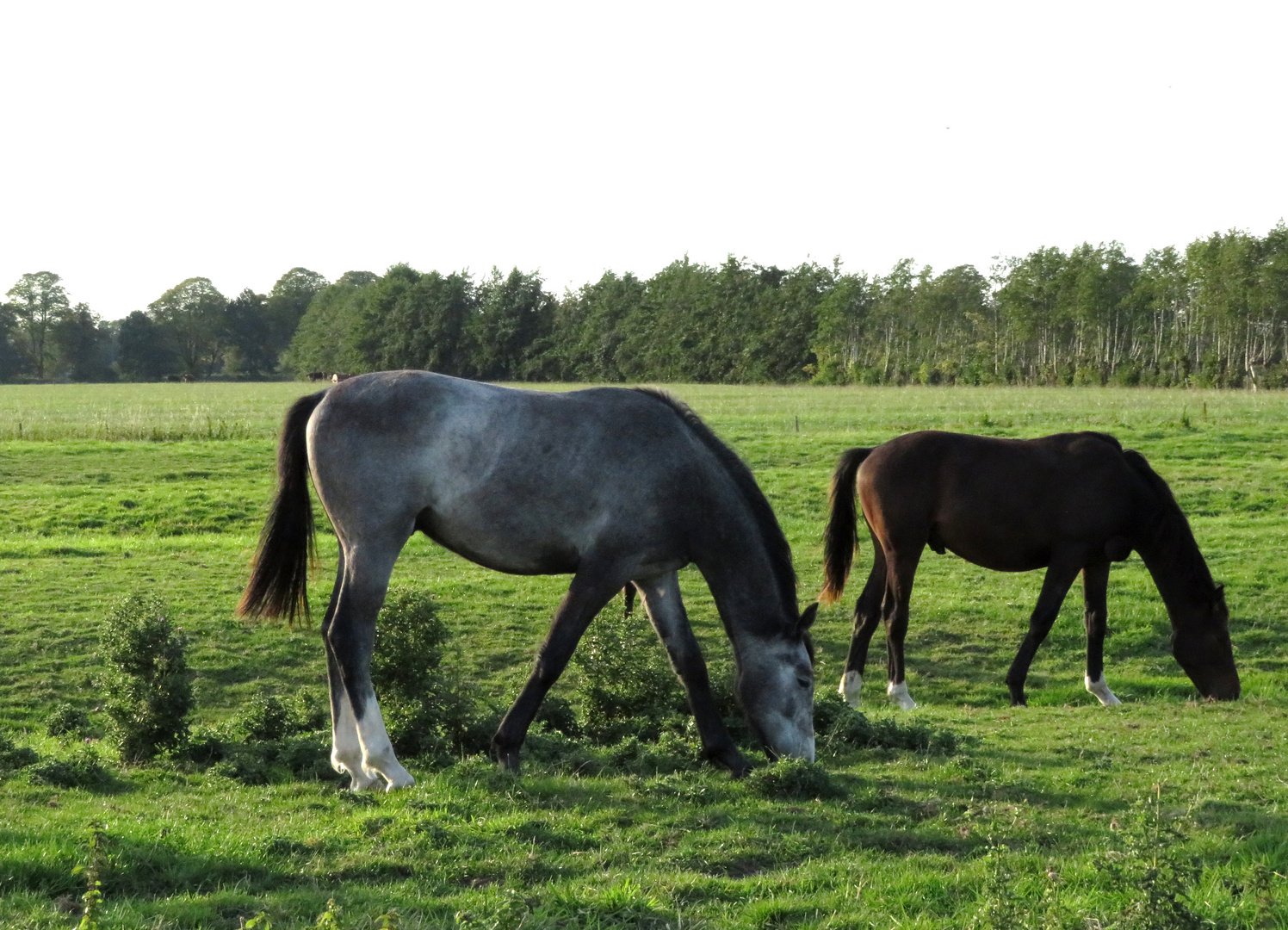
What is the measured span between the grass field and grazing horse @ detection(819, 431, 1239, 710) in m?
0.58

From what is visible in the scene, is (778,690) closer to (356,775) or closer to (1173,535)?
(356,775)

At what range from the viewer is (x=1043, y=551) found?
10336mm

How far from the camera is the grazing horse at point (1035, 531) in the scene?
1005 cm

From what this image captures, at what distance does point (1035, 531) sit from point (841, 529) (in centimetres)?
166

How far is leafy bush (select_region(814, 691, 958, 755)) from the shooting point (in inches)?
291

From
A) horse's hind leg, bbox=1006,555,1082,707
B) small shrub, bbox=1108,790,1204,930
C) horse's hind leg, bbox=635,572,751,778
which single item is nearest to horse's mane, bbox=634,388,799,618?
horse's hind leg, bbox=635,572,751,778

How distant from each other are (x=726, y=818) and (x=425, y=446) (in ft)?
8.39

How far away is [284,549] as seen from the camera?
7320 mm

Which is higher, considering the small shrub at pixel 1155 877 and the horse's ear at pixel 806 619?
the horse's ear at pixel 806 619

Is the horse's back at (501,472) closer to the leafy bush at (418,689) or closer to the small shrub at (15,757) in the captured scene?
the leafy bush at (418,689)

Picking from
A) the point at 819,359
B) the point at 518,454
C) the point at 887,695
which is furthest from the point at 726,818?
the point at 819,359

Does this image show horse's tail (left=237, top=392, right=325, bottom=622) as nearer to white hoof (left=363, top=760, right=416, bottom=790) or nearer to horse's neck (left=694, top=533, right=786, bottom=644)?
white hoof (left=363, top=760, right=416, bottom=790)

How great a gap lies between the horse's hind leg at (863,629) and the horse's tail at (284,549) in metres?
4.78

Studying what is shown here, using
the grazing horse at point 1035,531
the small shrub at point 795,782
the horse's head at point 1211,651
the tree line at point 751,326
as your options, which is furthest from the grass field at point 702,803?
the tree line at point 751,326
